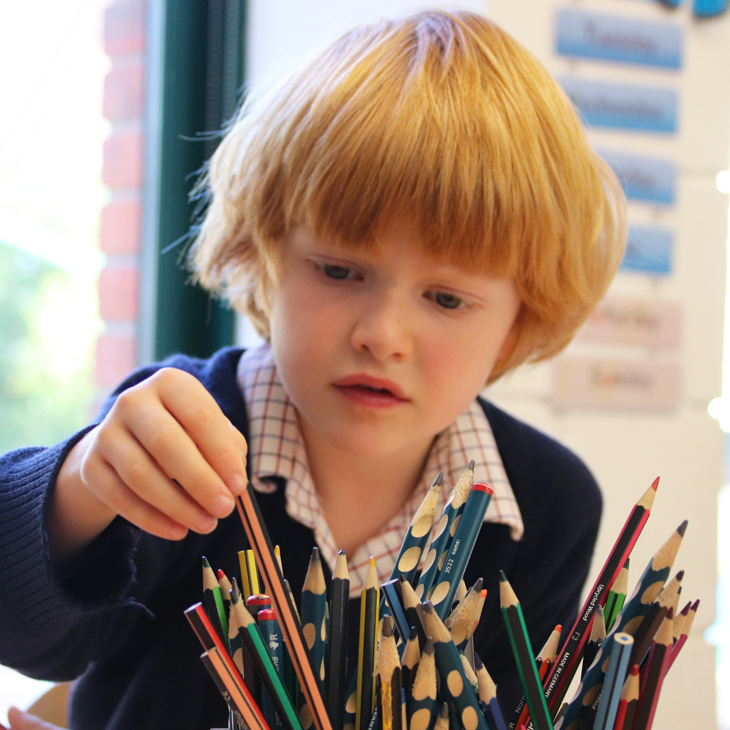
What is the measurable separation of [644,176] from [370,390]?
2.04ft

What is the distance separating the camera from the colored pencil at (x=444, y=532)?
0.24 m

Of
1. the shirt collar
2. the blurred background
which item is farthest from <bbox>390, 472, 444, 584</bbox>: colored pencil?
the blurred background

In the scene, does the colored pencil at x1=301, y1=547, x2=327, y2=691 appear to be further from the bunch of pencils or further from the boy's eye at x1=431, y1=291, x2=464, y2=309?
the boy's eye at x1=431, y1=291, x2=464, y2=309

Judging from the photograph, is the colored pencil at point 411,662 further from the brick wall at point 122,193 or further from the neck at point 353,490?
the brick wall at point 122,193

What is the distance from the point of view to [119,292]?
0.88m

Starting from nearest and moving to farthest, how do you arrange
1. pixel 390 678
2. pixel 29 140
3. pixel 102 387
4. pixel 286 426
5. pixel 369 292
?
1. pixel 390 678
2. pixel 369 292
3. pixel 286 426
4. pixel 29 140
5. pixel 102 387

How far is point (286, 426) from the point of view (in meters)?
0.53

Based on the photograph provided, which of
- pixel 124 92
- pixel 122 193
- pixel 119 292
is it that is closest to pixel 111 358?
pixel 119 292

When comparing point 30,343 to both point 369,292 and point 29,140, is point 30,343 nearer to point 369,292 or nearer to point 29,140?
point 29,140

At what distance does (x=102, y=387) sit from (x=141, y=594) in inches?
18.4

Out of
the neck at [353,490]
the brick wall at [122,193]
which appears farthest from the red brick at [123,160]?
the neck at [353,490]

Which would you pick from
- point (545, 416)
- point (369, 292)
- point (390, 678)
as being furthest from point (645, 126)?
point (390, 678)

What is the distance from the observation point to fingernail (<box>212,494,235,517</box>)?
0.79 feet

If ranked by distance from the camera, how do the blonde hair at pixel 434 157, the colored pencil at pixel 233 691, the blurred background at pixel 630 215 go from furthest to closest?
the blurred background at pixel 630 215 < the blonde hair at pixel 434 157 < the colored pencil at pixel 233 691
